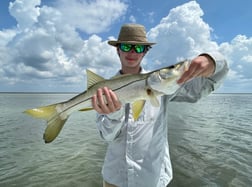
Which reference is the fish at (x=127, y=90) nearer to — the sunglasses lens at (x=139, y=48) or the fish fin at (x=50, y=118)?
the fish fin at (x=50, y=118)

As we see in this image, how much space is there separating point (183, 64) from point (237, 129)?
18477 mm

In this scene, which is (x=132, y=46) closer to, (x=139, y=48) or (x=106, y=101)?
(x=139, y=48)

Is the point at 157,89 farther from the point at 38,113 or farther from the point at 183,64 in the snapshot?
the point at 38,113

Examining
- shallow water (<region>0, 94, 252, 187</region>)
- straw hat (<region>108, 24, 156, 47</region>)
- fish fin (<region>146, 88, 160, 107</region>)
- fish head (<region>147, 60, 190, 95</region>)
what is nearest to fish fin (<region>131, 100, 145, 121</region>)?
fish fin (<region>146, 88, 160, 107</region>)

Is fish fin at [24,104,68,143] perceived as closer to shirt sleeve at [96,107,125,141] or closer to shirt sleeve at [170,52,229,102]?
shirt sleeve at [96,107,125,141]

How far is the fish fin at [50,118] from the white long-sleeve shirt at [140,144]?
1.72 ft

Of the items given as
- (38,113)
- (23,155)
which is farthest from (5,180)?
(38,113)

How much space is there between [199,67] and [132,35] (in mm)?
1392

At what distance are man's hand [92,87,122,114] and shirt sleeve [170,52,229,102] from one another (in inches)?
34.0

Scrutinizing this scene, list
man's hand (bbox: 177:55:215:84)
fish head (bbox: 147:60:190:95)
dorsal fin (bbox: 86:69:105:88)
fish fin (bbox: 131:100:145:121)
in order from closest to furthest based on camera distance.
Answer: man's hand (bbox: 177:55:215:84), fish head (bbox: 147:60:190:95), fish fin (bbox: 131:100:145:121), dorsal fin (bbox: 86:69:105:88)

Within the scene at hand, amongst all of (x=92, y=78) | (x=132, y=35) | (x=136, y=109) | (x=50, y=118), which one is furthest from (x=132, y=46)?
(x=50, y=118)

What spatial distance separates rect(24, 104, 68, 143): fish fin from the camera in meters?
2.93

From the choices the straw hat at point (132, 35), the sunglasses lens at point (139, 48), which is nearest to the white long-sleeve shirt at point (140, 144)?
the sunglasses lens at point (139, 48)

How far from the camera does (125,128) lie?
3021 mm
